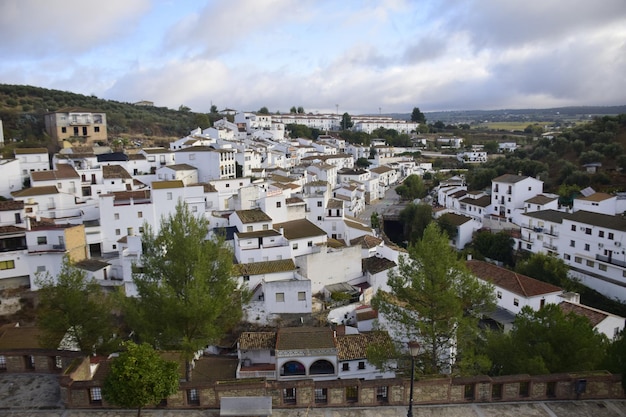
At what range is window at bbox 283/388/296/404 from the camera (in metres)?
11.6

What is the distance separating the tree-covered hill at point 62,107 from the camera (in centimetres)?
4978

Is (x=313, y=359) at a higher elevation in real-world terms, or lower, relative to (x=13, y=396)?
lower

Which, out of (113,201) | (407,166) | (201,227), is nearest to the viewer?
(201,227)

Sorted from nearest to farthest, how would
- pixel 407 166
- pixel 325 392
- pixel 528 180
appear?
pixel 325 392
pixel 528 180
pixel 407 166

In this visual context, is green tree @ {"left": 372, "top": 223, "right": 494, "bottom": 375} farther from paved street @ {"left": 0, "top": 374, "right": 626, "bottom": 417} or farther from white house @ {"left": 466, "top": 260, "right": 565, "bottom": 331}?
white house @ {"left": 466, "top": 260, "right": 565, "bottom": 331}

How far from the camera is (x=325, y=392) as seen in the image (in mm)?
11750

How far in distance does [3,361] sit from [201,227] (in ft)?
23.7

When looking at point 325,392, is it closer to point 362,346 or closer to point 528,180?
point 362,346

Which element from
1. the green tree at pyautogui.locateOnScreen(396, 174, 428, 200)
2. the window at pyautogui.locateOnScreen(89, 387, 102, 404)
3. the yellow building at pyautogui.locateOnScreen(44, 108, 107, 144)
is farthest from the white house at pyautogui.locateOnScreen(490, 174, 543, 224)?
the yellow building at pyautogui.locateOnScreen(44, 108, 107, 144)

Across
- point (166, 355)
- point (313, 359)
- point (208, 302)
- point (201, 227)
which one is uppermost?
point (201, 227)

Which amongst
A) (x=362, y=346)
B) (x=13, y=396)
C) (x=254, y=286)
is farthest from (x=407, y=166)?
(x=13, y=396)

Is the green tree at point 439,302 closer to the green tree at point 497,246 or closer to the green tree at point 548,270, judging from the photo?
the green tree at point 548,270

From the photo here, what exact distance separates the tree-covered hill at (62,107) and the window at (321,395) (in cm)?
4484

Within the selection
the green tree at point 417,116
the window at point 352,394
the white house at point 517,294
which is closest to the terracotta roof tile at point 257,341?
the window at point 352,394
